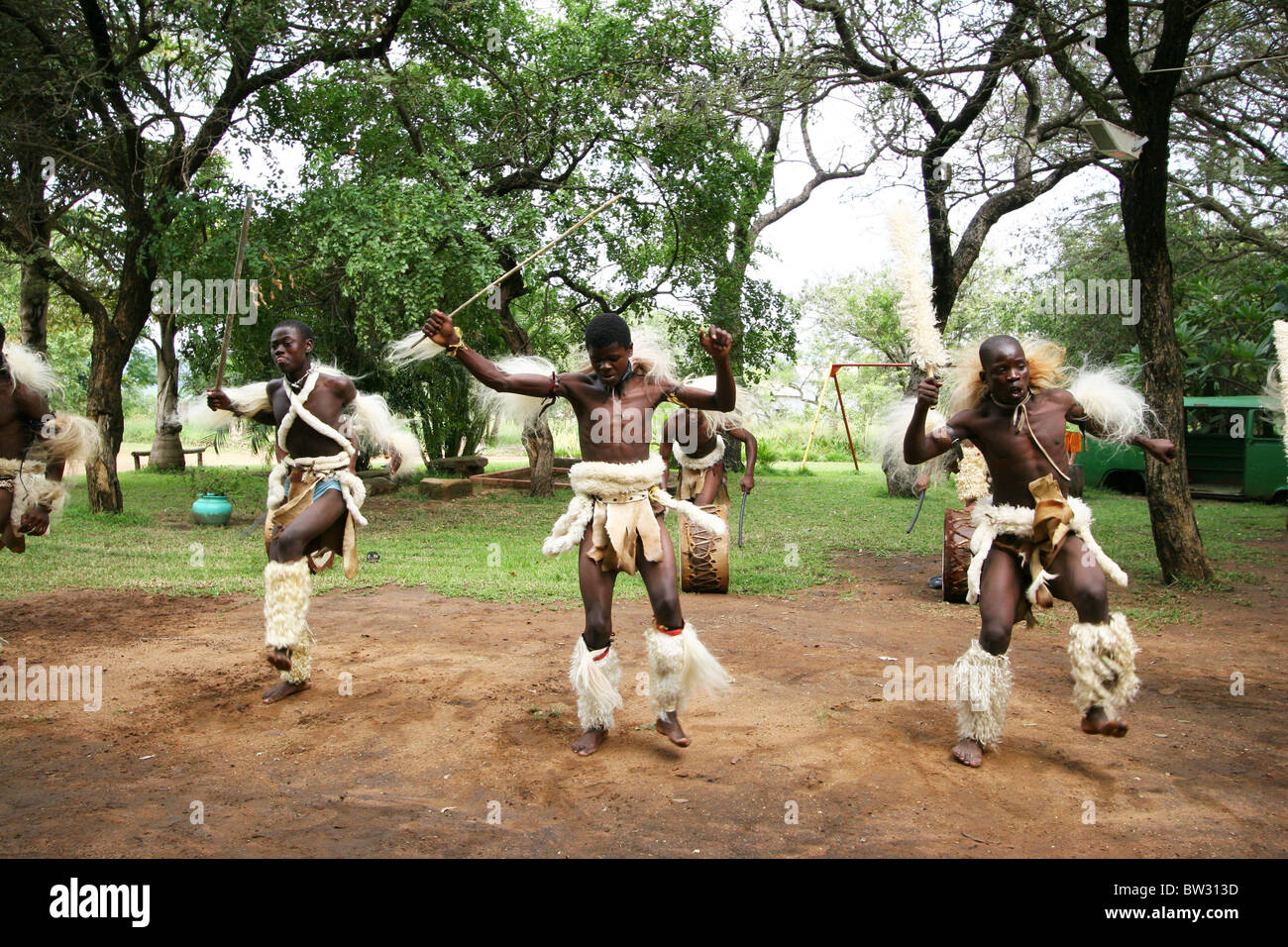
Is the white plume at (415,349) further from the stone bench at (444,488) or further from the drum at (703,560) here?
the stone bench at (444,488)

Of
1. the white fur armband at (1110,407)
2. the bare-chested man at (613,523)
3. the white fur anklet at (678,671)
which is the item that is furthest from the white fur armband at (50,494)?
the white fur armband at (1110,407)

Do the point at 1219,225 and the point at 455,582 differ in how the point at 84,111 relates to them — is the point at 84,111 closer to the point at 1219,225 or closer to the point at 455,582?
the point at 455,582

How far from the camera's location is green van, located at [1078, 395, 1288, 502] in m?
16.1

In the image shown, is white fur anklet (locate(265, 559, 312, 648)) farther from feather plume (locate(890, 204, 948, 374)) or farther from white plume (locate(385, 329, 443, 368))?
feather plume (locate(890, 204, 948, 374))

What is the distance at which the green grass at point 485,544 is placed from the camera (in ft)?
27.4

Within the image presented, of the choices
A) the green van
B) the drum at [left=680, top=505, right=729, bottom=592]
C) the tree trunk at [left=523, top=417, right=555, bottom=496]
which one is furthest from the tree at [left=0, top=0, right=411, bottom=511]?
the green van

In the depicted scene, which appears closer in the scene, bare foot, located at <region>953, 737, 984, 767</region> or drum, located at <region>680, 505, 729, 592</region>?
bare foot, located at <region>953, 737, 984, 767</region>

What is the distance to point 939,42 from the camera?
32.0 ft

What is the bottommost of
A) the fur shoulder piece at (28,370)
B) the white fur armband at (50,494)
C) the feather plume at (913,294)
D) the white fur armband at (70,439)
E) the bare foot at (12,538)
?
the bare foot at (12,538)

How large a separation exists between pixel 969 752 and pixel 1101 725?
54cm

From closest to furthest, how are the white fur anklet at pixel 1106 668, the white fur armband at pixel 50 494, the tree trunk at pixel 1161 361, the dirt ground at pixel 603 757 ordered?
the dirt ground at pixel 603 757
the white fur anklet at pixel 1106 668
the white fur armband at pixel 50 494
the tree trunk at pixel 1161 361

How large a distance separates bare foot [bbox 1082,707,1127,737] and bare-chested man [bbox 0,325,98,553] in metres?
5.90

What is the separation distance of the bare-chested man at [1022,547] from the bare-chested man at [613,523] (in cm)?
112

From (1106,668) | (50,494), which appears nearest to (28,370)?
(50,494)
